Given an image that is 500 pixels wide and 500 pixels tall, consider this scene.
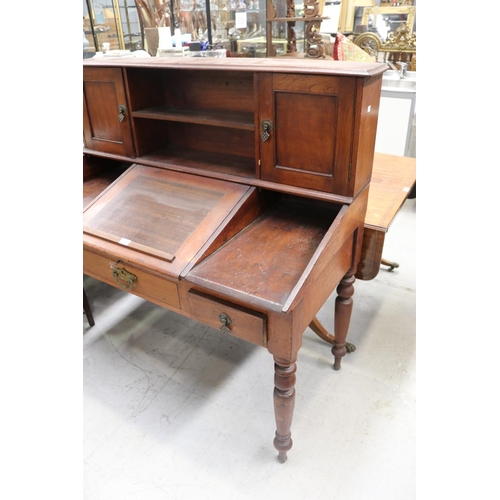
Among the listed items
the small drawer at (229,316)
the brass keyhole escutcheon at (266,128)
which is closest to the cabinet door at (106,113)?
the brass keyhole escutcheon at (266,128)

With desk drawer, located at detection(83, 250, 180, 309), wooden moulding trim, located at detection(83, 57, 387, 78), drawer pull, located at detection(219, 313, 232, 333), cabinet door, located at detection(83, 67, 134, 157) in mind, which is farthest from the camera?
cabinet door, located at detection(83, 67, 134, 157)

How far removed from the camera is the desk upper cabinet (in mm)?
1229

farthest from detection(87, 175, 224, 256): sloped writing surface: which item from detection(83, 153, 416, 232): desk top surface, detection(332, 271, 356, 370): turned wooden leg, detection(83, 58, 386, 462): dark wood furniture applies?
detection(332, 271, 356, 370): turned wooden leg

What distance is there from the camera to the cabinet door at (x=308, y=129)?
3.97ft

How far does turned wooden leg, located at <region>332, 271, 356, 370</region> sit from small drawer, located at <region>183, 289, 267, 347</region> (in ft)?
2.02

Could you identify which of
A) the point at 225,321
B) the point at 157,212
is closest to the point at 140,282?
the point at 157,212

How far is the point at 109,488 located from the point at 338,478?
2.80 feet

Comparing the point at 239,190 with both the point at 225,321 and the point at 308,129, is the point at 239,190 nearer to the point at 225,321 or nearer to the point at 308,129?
the point at 308,129

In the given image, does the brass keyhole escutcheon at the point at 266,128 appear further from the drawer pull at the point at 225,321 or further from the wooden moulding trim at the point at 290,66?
the drawer pull at the point at 225,321

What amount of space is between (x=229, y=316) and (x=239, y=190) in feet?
1.57

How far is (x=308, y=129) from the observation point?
1.30m

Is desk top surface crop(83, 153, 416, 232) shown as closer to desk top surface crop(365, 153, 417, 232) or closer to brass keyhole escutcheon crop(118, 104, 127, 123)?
desk top surface crop(365, 153, 417, 232)

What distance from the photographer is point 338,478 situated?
1.51 meters

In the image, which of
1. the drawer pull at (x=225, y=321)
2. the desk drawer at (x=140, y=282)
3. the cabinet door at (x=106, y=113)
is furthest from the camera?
the cabinet door at (x=106, y=113)
